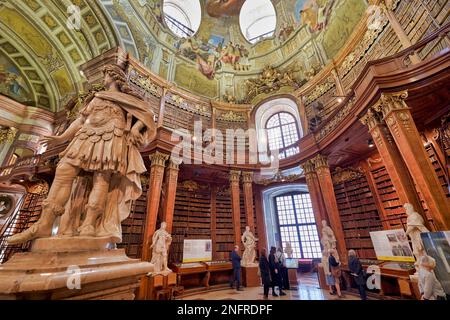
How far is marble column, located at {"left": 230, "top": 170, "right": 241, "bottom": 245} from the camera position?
7.59m

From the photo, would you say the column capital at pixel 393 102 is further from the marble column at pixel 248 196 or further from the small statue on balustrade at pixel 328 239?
the marble column at pixel 248 196

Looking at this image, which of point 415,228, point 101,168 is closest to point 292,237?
point 415,228

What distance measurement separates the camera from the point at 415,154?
3.66 meters

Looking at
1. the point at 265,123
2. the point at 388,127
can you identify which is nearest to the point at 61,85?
the point at 265,123

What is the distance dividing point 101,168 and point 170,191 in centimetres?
511

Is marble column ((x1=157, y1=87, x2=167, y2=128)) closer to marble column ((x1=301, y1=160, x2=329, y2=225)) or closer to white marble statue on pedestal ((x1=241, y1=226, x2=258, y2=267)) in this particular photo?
white marble statue on pedestal ((x1=241, y1=226, x2=258, y2=267))

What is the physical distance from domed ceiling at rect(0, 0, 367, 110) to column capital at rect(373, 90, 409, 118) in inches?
225

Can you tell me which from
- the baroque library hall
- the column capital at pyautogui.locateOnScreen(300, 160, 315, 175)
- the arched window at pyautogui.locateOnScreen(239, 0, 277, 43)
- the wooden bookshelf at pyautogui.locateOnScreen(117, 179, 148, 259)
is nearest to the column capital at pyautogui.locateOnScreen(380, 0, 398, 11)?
the baroque library hall

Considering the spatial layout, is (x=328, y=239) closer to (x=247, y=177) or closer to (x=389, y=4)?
(x=247, y=177)

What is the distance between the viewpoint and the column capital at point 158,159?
6779mm

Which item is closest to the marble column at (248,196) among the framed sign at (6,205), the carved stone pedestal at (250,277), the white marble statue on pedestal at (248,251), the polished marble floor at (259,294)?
the white marble statue on pedestal at (248,251)

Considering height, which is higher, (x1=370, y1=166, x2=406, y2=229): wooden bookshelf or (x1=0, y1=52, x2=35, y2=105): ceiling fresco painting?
(x1=0, y1=52, x2=35, y2=105): ceiling fresco painting

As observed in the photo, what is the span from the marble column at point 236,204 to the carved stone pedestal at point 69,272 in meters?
6.32

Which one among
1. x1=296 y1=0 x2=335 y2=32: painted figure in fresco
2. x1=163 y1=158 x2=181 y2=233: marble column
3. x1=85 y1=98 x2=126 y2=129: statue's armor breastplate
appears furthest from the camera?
x1=296 y1=0 x2=335 y2=32: painted figure in fresco
